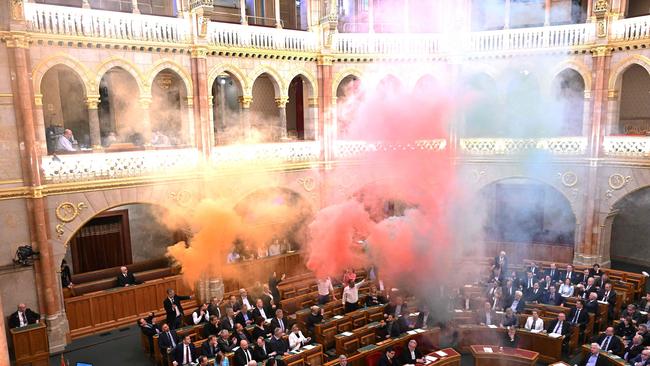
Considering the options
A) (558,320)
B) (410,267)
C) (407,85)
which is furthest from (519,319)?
(407,85)

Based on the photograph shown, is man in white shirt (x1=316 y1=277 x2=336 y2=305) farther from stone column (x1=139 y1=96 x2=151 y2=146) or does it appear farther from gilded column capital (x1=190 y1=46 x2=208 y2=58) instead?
gilded column capital (x1=190 y1=46 x2=208 y2=58)

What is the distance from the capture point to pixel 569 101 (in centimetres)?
2005

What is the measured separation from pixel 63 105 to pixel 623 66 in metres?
20.1

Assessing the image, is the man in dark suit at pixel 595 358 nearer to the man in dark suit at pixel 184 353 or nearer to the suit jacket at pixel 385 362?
the suit jacket at pixel 385 362

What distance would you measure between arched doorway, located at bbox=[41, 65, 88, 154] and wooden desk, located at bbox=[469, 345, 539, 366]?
14726 millimetres

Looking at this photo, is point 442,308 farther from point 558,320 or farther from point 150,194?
point 150,194

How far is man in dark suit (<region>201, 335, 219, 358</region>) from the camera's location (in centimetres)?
1261

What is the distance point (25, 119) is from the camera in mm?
14000

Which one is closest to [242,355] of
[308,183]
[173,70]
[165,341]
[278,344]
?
[278,344]

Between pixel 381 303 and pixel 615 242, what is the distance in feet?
41.1

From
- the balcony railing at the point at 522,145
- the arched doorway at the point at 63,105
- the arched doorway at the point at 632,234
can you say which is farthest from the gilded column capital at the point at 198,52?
the arched doorway at the point at 632,234

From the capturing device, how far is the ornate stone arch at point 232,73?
57.1ft

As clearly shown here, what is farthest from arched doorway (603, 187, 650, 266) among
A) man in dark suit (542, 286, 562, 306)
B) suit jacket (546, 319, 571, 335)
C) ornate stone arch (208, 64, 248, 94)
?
ornate stone arch (208, 64, 248, 94)

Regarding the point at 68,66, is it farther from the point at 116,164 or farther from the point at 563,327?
the point at 563,327
